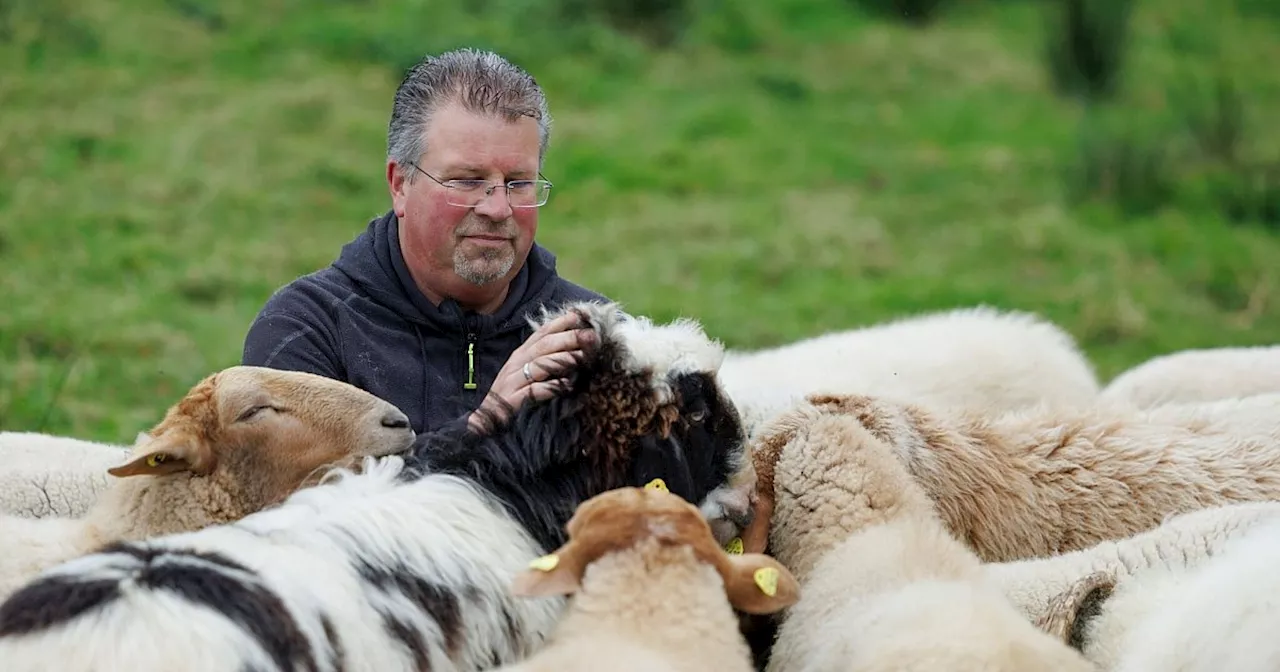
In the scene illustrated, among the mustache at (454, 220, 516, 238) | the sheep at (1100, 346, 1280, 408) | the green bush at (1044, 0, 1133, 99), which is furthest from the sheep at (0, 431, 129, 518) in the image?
the green bush at (1044, 0, 1133, 99)

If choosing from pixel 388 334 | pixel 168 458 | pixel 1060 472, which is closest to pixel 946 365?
pixel 1060 472

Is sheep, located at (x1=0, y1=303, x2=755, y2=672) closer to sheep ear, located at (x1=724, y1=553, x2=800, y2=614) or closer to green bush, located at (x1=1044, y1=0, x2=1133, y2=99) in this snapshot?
sheep ear, located at (x1=724, y1=553, x2=800, y2=614)

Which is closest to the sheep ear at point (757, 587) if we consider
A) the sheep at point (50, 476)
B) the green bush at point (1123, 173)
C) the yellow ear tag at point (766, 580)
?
the yellow ear tag at point (766, 580)

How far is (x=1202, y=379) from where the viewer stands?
6.73m

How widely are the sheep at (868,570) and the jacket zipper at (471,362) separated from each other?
0.96 m

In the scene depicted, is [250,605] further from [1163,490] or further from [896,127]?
[896,127]

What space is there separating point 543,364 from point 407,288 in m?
1.19

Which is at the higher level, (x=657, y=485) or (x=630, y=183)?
(x=657, y=485)

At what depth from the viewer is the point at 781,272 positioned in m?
11.6

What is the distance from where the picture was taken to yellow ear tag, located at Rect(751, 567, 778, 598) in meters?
3.54

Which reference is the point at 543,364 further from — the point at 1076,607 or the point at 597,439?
the point at 1076,607

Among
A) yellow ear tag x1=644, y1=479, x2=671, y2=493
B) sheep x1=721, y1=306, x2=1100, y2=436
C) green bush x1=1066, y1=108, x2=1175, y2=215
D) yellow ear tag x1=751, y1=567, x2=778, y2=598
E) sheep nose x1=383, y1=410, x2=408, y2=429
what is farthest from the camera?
green bush x1=1066, y1=108, x2=1175, y2=215

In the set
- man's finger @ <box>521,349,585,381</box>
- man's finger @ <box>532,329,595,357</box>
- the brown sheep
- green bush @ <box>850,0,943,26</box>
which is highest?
man's finger @ <box>532,329,595,357</box>

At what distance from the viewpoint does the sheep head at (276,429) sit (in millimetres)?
4207
